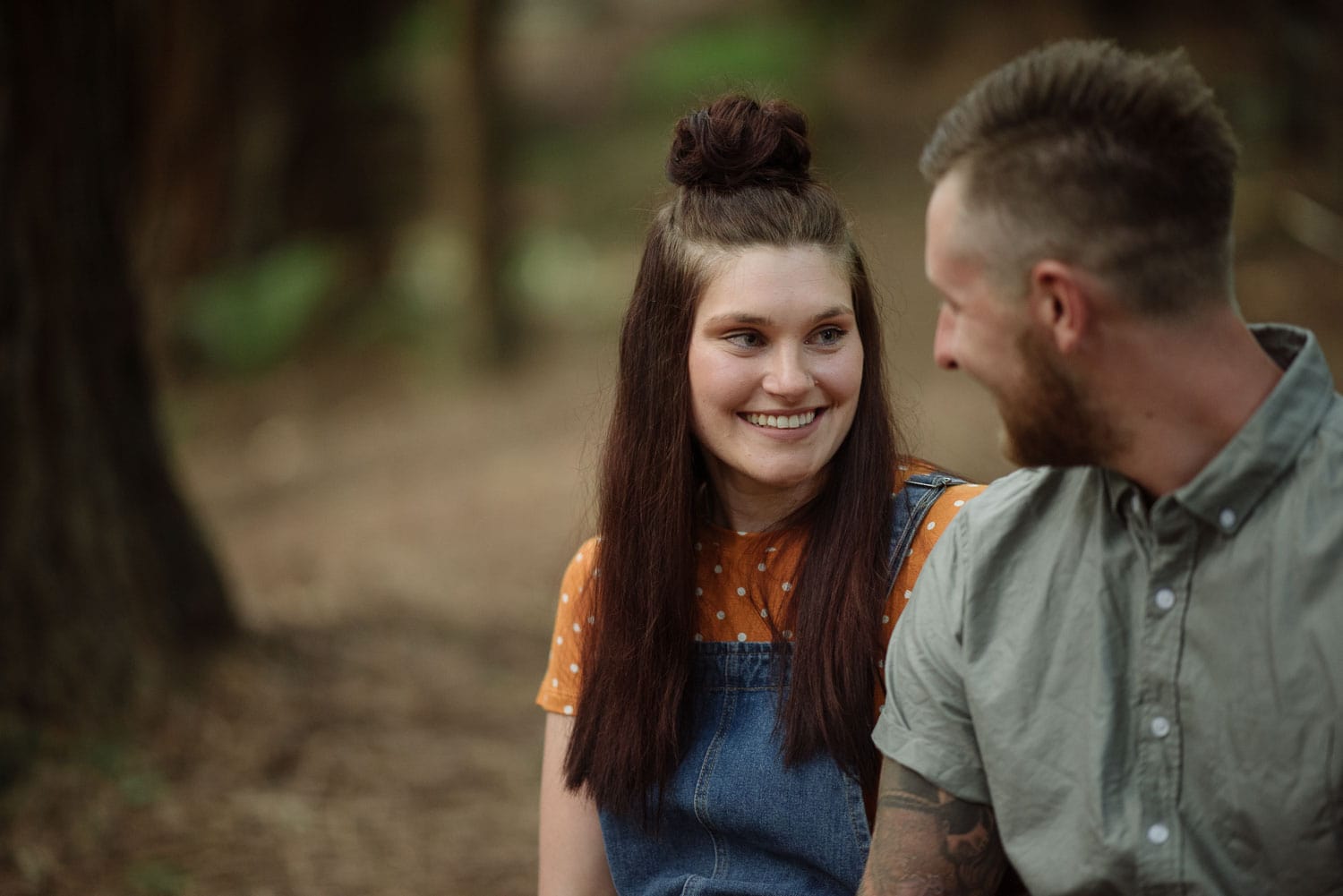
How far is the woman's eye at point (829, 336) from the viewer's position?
2459 mm

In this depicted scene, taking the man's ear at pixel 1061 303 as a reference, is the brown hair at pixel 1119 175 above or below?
above

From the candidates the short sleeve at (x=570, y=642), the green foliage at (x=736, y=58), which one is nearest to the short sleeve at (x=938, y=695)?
the short sleeve at (x=570, y=642)

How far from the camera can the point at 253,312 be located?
1008cm

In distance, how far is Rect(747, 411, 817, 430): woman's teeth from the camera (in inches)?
94.9

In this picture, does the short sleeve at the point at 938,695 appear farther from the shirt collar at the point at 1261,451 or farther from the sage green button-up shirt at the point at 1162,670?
the shirt collar at the point at 1261,451

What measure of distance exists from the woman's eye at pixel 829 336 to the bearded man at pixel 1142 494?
1.82ft

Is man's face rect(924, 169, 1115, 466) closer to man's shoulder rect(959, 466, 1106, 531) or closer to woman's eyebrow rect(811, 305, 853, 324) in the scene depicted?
man's shoulder rect(959, 466, 1106, 531)

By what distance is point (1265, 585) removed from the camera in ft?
5.53

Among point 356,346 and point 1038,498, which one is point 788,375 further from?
point 356,346

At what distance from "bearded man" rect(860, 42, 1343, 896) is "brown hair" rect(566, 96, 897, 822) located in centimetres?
46

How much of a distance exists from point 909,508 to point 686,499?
0.43m

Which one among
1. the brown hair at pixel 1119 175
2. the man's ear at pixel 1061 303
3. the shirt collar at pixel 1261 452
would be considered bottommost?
the shirt collar at pixel 1261 452

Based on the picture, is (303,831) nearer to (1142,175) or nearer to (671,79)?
(1142,175)

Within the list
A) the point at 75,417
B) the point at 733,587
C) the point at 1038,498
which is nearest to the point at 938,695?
the point at 1038,498
